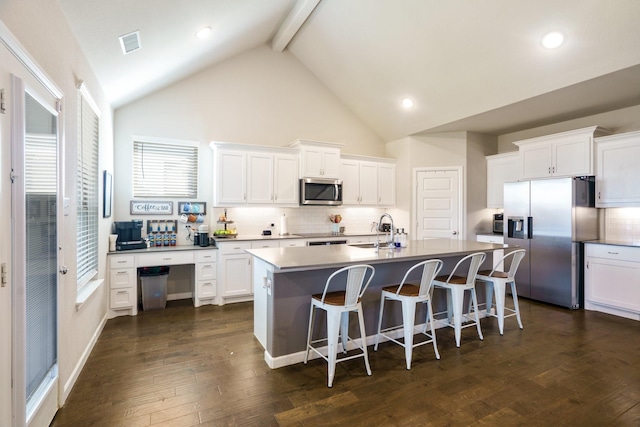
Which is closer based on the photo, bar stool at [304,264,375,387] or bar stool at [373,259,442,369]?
bar stool at [304,264,375,387]

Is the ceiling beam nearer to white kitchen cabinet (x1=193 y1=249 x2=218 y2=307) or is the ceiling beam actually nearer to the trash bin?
white kitchen cabinet (x1=193 y1=249 x2=218 y2=307)

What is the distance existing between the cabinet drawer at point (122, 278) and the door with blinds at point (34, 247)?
205cm

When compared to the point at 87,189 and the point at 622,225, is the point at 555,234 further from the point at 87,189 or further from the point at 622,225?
the point at 87,189

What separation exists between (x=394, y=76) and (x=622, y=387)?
4512 mm

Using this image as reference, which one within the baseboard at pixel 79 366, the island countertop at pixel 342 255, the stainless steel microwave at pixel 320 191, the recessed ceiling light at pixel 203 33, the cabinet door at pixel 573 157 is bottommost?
the baseboard at pixel 79 366

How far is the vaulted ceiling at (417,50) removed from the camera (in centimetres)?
310

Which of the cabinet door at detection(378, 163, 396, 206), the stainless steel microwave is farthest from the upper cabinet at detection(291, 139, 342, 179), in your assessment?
the cabinet door at detection(378, 163, 396, 206)

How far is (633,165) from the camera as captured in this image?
4230mm

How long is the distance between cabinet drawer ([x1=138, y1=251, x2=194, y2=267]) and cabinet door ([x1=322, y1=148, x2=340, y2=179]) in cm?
251

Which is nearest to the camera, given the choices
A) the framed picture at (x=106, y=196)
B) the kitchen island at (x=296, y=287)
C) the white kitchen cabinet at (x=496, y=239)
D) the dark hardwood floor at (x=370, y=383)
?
the dark hardwood floor at (x=370, y=383)

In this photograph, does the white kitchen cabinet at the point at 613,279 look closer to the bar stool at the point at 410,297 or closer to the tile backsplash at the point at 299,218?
the tile backsplash at the point at 299,218

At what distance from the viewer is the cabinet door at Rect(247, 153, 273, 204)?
5.08 meters

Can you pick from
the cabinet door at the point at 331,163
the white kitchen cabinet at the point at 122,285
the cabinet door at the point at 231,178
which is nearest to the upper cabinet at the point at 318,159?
the cabinet door at the point at 331,163

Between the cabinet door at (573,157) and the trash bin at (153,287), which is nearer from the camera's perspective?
the trash bin at (153,287)
